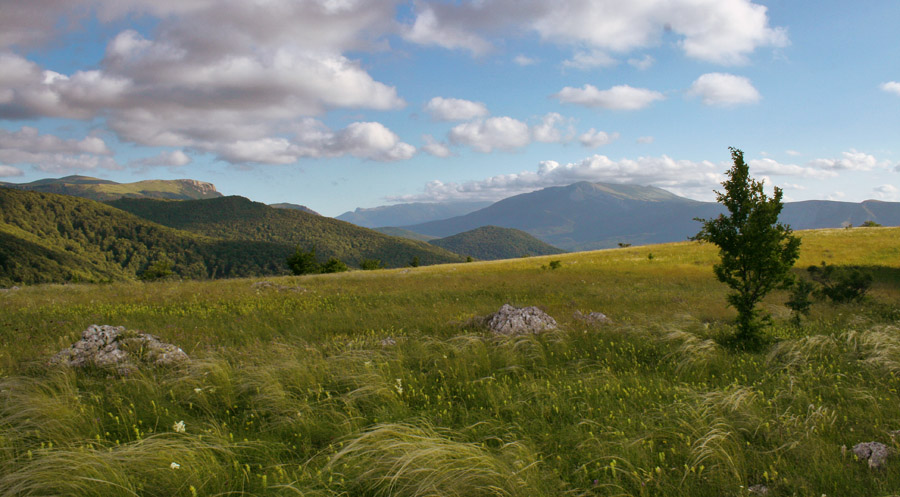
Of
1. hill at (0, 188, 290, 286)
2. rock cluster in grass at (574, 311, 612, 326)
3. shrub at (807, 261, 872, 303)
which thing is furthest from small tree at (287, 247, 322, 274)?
hill at (0, 188, 290, 286)

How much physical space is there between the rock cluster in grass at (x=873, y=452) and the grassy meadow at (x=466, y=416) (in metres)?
0.08

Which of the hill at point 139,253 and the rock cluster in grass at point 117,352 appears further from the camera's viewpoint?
the hill at point 139,253

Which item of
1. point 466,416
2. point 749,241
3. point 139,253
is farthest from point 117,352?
point 139,253

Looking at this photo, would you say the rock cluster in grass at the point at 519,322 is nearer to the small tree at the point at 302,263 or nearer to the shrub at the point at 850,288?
the shrub at the point at 850,288

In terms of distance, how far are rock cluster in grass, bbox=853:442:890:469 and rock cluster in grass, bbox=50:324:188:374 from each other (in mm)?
9188

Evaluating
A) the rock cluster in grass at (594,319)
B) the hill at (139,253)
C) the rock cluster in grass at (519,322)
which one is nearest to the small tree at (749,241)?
the rock cluster in grass at (594,319)

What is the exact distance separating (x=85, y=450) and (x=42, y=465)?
12.0 inches

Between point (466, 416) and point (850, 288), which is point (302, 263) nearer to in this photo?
point (850, 288)

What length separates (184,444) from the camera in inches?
166

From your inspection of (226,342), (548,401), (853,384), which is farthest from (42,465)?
(853,384)

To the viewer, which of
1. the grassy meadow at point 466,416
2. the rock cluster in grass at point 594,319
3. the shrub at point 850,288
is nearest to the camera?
the grassy meadow at point 466,416

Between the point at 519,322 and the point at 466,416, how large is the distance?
203 inches

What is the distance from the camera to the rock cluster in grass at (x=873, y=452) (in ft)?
12.0

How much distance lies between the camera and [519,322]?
998 centimetres
